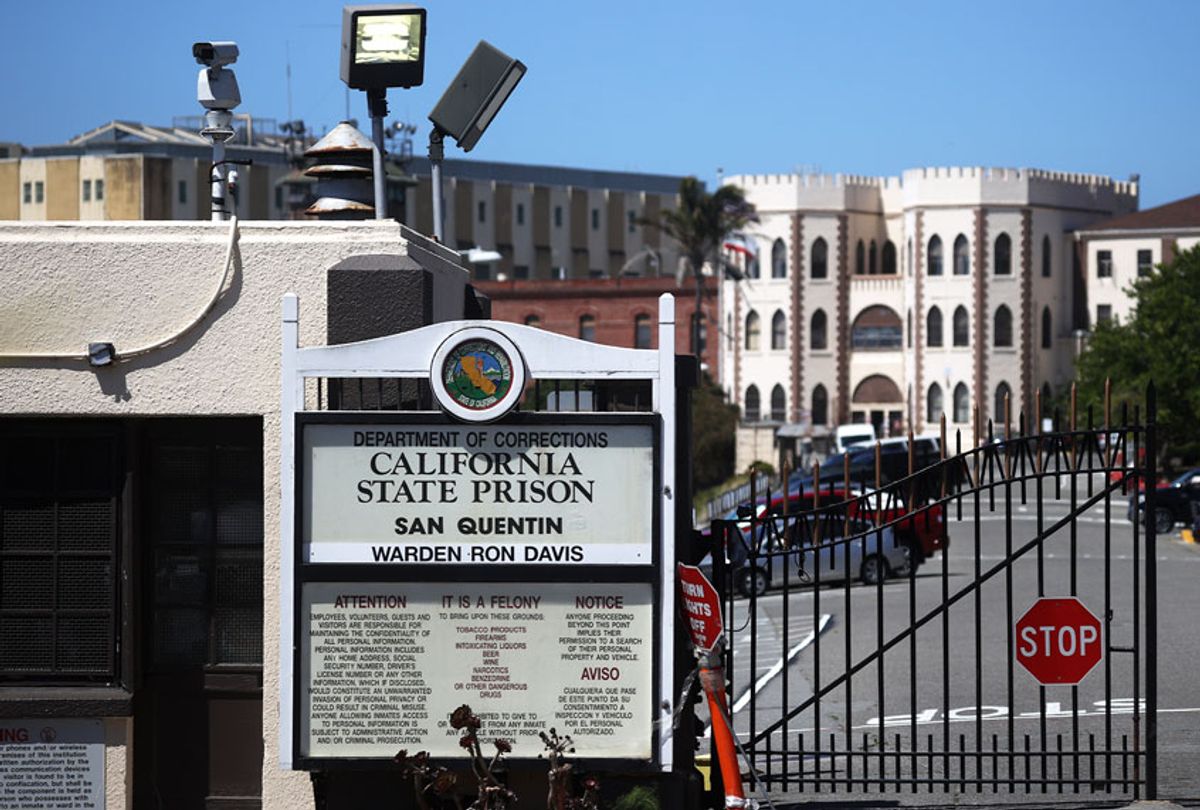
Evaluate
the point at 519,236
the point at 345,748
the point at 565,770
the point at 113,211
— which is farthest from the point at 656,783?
the point at 519,236

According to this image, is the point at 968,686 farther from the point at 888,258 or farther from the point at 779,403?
the point at 888,258

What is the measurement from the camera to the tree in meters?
61.7

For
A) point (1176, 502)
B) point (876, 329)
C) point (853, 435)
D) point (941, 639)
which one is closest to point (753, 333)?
point (876, 329)

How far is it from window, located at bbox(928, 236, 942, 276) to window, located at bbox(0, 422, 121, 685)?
289 feet

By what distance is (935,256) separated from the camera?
3733 inches

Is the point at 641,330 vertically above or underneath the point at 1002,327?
above

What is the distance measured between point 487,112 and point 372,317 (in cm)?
189

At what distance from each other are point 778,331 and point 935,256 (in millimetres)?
9340

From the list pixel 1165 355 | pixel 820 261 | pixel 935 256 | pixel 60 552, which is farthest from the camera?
pixel 820 261

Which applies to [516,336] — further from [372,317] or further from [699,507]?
[699,507]

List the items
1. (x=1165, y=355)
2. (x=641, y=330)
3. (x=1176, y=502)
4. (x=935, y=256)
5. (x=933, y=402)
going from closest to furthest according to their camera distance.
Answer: (x=1176, y=502)
(x=1165, y=355)
(x=933, y=402)
(x=935, y=256)
(x=641, y=330)

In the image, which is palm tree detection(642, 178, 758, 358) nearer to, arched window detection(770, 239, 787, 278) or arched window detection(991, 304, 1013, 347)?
arched window detection(770, 239, 787, 278)

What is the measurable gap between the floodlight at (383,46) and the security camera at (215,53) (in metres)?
0.71

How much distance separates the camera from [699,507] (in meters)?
52.0
